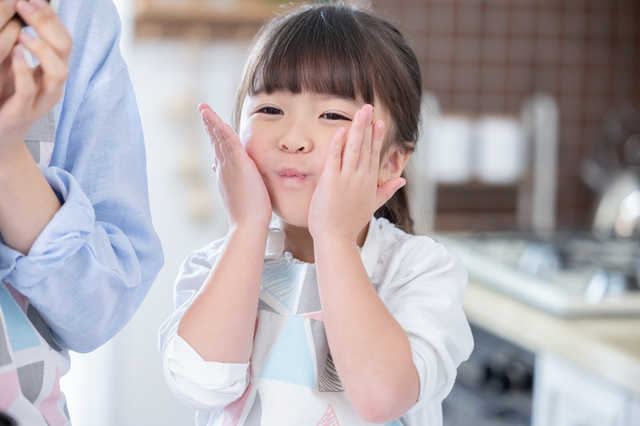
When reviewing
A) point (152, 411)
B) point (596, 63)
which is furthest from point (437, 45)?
point (152, 411)

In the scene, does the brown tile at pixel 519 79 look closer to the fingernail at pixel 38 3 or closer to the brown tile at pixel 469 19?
the brown tile at pixel 469 19

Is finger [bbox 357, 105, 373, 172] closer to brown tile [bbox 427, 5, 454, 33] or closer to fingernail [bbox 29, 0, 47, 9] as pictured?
fingernail [bbox 29, 0, 47, 9]

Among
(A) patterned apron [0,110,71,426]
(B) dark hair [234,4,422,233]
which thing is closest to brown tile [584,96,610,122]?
(B) dark hair [234,4,422,233]

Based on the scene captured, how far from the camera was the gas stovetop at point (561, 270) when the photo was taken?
1.28 metres

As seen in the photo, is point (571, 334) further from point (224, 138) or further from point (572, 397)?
point (224, 138)

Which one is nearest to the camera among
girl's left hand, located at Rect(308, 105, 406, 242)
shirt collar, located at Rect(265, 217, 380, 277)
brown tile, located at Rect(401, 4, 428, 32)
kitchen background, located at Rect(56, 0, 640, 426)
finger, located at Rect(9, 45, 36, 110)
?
finger, located at Rect(9, 45, 36, 110)

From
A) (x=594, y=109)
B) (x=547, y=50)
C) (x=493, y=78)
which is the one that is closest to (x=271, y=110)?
(x=493, y=78)

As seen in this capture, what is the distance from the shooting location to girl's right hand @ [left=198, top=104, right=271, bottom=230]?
70cm

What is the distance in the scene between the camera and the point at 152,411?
2.07 m

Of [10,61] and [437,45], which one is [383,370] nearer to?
[10,61]

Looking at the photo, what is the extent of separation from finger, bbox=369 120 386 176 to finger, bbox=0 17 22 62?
34cm

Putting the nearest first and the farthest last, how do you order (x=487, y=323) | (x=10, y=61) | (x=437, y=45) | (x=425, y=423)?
(x=10, y=61) < (x=425, y=423) < (x=487, y=323) < (x=437, y=45)

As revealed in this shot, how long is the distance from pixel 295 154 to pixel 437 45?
1.88 m

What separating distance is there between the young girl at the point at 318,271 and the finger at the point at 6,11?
25 cm
